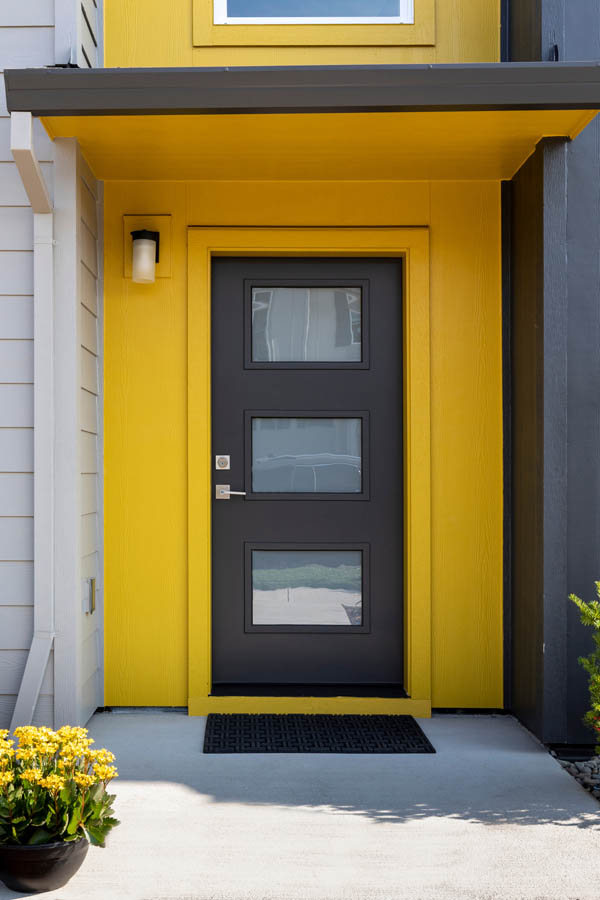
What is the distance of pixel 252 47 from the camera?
11.9ft

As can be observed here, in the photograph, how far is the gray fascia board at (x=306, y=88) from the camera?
2.77 metres

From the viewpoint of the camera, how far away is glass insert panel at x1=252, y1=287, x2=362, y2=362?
3.73 m

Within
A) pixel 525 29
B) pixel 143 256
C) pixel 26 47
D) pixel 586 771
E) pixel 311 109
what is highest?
pixel 525 29

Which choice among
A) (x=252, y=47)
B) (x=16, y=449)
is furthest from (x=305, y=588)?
(x=252, y=47)

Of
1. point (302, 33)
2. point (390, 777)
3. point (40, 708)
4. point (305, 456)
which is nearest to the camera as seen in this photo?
point (390, 777)

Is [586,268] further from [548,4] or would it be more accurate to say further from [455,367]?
[548,4]

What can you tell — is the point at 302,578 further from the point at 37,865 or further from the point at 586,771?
the point at 37,865

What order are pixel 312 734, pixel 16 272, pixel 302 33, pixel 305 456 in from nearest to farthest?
pixel 16 272 → pixel 312 734 → pixel 302 33 → pixel 305 456

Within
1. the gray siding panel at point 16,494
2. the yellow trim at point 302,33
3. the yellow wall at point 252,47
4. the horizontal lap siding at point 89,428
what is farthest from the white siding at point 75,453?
the yellow trim at point 302,33

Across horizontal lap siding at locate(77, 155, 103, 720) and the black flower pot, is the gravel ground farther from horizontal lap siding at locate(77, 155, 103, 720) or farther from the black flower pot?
horizontal lap siding at locate(77, 155, 103, 720)

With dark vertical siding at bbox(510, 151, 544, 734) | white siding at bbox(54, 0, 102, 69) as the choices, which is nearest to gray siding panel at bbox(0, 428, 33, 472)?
white siding at bbox(54, 0, 102, 69)

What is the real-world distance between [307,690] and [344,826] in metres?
1.13

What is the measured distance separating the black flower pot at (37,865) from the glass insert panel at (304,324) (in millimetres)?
2193

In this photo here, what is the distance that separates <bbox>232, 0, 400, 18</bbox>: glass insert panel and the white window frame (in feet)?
0.06
